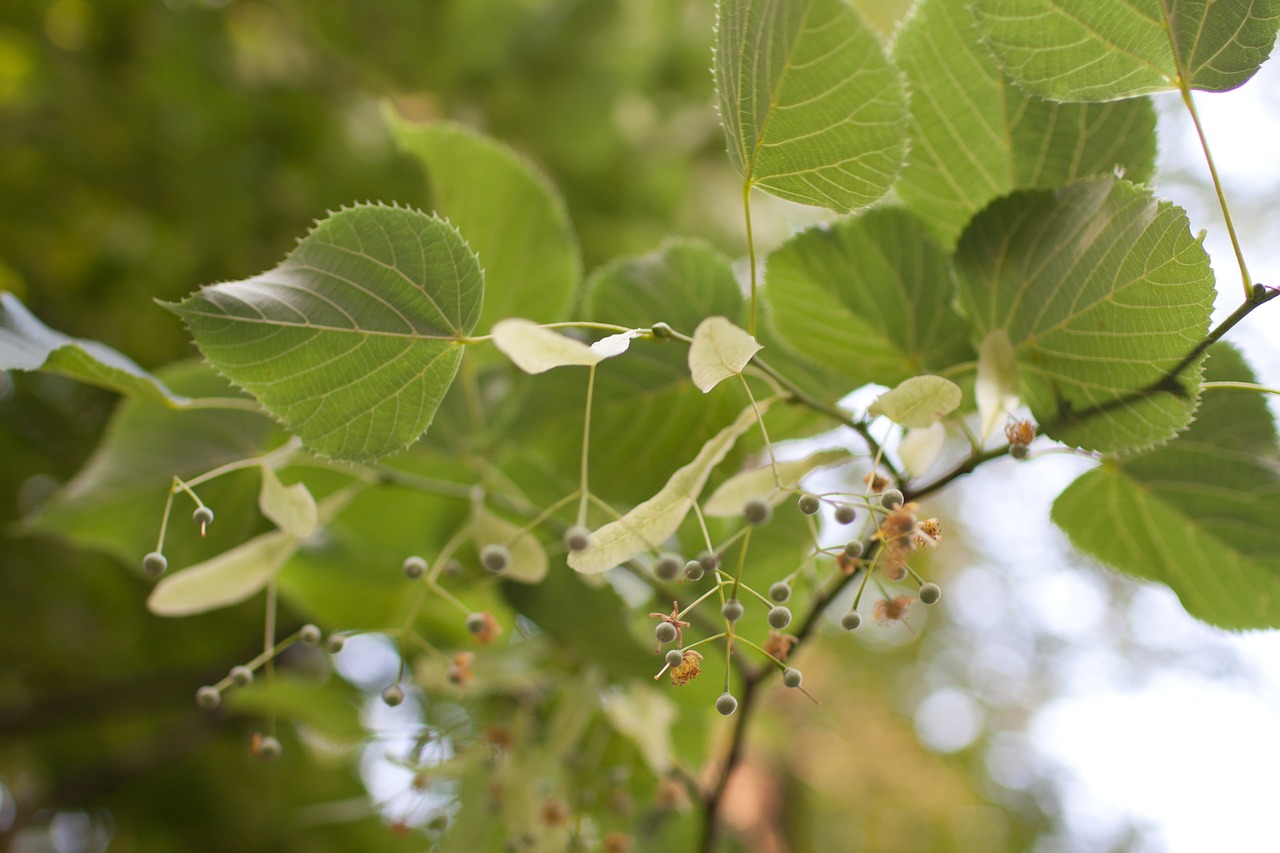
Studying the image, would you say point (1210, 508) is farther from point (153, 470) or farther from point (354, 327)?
point (153, 470)

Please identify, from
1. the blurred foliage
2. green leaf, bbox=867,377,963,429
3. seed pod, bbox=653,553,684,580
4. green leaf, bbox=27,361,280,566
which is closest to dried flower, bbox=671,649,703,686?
seed pod, bbox=653,553,684,580

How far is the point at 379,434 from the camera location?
42 centimetres

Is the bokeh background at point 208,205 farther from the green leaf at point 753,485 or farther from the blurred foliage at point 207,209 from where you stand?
the green leaf at point 753,485

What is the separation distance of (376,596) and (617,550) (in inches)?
17.5

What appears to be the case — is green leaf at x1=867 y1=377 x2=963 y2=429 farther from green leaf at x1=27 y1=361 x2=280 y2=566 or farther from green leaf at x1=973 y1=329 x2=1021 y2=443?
green leaf at x1=27 y1=361 x2=280 y2=566

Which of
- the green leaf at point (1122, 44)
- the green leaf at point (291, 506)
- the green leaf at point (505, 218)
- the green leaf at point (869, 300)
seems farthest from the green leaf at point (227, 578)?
the green leaf at point (1122, 44)

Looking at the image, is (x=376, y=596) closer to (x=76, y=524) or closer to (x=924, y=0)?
(x=76, y=524)

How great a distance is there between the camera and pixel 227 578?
0.53 meters

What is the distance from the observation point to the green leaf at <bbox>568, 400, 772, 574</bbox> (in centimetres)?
38

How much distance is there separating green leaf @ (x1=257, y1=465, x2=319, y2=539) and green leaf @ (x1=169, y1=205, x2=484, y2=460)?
→ 0.07 meters

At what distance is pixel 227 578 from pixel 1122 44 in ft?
1.80

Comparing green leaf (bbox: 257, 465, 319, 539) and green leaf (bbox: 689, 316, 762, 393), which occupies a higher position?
green leaf (bbox: 689, 316, 762, 393)

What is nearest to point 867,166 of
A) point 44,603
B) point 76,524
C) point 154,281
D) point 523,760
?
point 523,760

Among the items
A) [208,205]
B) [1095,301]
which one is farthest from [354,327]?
[208,205]
